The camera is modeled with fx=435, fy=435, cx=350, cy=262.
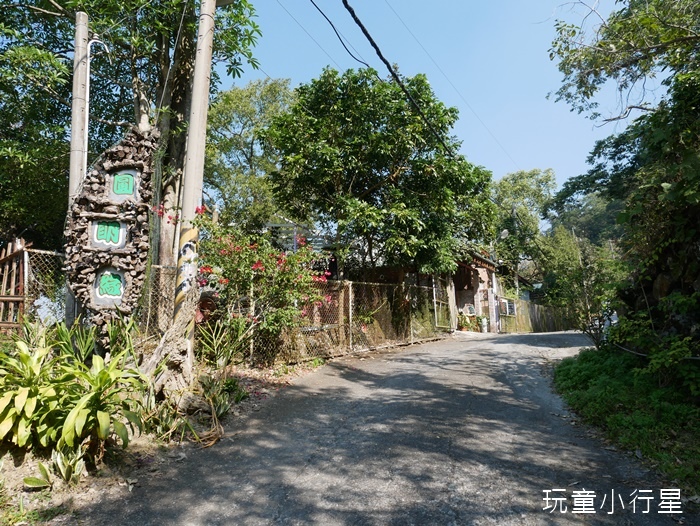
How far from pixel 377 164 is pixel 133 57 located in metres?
6.14

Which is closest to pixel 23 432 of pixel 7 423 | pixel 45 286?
pixel 7 423

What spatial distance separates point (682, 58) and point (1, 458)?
29.2ft

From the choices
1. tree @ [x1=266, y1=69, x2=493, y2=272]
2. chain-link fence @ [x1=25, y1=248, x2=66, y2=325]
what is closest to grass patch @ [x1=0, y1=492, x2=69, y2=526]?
chain-link fence @ [x1=25, y1=248, x2=66, y2=325]

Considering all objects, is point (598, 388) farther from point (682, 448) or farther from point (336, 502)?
point (336, 502)

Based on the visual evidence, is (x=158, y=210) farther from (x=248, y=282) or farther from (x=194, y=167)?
(x=248, y=282)

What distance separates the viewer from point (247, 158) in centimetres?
2553

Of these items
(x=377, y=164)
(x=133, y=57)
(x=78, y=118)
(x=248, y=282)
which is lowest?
(x=248, y=282)

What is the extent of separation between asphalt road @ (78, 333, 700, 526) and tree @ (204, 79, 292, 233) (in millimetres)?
16399

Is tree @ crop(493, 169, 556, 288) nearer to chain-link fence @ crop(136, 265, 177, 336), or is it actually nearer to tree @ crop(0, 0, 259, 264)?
tree @ crop(0, 0, 259, 264)

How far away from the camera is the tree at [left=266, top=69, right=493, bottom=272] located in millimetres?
10797

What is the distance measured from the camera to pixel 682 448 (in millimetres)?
4043

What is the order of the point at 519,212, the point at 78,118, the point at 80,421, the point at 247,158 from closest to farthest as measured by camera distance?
1. the point at 80,421
2. the point at 78,118
3. the point at 247,158
4. the point at 519,212

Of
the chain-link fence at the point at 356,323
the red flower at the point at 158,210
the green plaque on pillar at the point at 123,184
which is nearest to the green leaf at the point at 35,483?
the green plaque on pillar at the point at 123,184

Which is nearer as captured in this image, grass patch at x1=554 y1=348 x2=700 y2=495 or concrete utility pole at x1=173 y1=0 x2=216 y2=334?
grass patch at x1=554 y1=348 x2=700 y2=495
